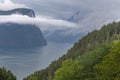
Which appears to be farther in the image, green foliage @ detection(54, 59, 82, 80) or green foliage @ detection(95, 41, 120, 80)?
green foliage @ detection(54, 59, 82, 80)

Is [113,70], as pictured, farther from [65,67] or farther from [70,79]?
[65,67]

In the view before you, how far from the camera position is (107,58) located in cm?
3719

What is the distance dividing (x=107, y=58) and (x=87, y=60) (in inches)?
980

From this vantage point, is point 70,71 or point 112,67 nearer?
point 112,67

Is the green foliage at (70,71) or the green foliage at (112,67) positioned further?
the green foliage at (70,71)

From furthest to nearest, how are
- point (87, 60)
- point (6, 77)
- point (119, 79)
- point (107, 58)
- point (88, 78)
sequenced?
1. point (87, 60)
2. point (6, 77)
3. point (88, 78)
4. point (107, 58)
5. point (119, 79)

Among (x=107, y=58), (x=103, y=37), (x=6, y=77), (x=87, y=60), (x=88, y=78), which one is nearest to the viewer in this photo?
(x=107, y=58)

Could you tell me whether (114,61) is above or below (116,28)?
below

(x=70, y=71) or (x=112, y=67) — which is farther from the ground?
(x=70, y=71)

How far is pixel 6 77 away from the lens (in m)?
52.1

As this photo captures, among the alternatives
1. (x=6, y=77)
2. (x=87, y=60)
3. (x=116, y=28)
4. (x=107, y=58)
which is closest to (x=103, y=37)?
(x=116, y=28)

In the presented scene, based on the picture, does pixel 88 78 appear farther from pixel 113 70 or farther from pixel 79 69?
pixel 113 70

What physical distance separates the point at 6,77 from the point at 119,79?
71.2 feet

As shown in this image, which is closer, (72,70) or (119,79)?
(119,79)
